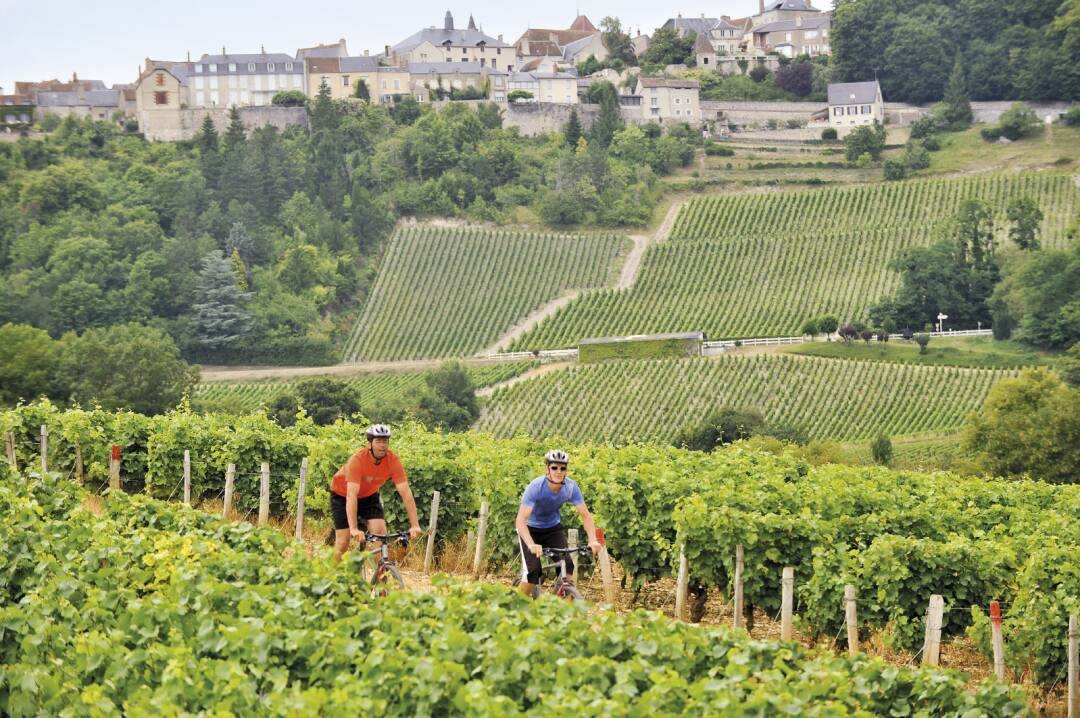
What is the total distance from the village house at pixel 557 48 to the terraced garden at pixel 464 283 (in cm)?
2602

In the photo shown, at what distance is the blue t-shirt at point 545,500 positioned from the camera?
1278 cm

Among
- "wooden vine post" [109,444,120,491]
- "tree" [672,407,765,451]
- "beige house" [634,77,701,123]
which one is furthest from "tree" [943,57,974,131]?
"wooden vine post" [109,444,120,491]

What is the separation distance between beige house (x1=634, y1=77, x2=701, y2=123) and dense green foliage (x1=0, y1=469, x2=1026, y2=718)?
86889 millimetres

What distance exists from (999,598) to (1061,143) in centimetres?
7737

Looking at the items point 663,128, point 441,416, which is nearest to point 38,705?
point 441,416

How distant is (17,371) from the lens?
158 feet

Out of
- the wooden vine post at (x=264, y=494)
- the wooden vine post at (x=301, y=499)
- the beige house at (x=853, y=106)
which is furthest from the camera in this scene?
the beige house at (x=853, y=106)

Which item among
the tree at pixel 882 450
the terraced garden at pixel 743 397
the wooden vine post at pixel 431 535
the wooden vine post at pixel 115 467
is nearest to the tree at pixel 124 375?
the terraced garden at pixel 743 397

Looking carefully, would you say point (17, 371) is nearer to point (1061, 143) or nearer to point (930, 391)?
point (930, 391)

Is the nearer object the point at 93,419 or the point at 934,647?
the point at 934,647

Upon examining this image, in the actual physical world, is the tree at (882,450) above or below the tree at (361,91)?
below

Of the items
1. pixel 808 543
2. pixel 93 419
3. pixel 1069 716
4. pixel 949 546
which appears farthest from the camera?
pixel 93 419

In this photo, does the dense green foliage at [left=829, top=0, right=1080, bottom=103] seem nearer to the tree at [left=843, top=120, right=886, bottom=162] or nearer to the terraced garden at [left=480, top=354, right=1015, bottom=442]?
the tree at [left=843, top=120, right=886, bottom=162]

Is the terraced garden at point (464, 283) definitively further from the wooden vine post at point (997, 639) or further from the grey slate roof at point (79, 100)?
the wooden vine post at point (997, 639)
